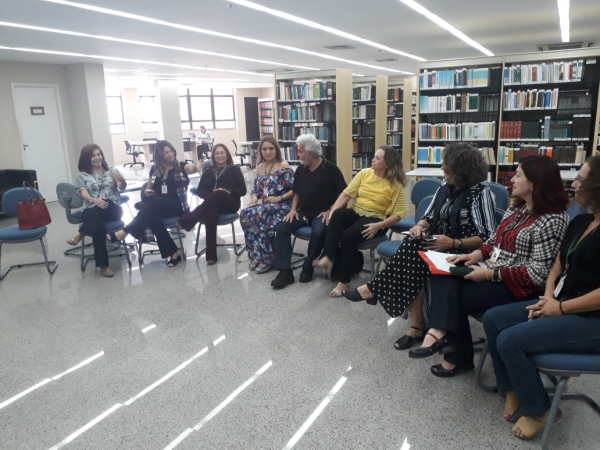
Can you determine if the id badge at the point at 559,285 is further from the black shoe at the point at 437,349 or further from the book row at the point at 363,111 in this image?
the book row at the point at 363,111

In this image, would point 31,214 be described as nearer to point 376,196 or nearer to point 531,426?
point 376,196

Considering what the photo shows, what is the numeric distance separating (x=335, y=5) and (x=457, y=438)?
545 centimetres

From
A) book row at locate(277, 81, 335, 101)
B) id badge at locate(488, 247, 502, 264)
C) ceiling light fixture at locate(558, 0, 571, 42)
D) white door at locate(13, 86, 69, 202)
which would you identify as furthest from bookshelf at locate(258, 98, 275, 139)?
id badge at locate(488, 247, 502, 264)

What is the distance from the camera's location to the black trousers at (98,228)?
15.0ft

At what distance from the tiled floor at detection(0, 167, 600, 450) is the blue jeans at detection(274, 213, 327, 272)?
218mm

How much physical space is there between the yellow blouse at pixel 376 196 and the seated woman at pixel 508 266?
1216 mm

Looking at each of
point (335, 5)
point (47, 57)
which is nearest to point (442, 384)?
point (335, 5)

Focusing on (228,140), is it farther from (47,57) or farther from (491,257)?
(491,257)

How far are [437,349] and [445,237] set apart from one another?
681mm

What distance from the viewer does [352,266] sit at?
3.73 metres

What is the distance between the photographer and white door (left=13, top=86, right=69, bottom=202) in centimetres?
913

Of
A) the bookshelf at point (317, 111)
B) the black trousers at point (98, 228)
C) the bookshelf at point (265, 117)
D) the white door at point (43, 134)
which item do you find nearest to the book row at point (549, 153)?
the bookshelf at point (317, 111)

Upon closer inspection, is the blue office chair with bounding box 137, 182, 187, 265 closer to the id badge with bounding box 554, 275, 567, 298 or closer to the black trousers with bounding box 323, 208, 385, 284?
the black trousers with bounding box 323, 208, 385, 284

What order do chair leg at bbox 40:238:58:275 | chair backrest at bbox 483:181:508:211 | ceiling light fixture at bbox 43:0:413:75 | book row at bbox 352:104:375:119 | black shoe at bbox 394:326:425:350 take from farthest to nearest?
book row at bbox 352:104:375:119 < ceiling light fixture at bbox 43:0:413:75 < chair leg at bbox 40:238:58:275 < chair backrest at bbox 483:181:508:211 < black shoe at bbox 394:326:425:350
